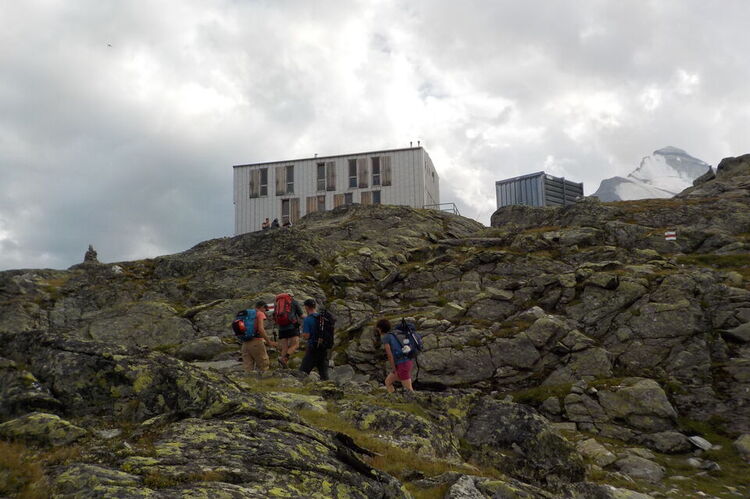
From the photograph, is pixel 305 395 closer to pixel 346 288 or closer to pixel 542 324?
pixel 542 324

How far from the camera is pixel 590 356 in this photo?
73.1 ft

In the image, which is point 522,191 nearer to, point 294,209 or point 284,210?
point 294,209

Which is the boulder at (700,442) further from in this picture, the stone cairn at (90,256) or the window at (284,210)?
the window at (284,210)

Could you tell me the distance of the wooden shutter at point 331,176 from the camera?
68.3m

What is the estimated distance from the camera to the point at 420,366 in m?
23.1

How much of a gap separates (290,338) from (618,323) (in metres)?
16.7

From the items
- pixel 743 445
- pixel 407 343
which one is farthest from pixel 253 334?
pixel 743 445

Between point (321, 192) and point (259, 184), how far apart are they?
932 cm

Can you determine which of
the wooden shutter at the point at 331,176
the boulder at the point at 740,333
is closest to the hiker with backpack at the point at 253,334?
the boulder at the point at 740,333

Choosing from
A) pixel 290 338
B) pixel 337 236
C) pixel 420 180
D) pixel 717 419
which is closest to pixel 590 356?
pixel 717 419

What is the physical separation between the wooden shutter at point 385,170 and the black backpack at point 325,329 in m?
50.9

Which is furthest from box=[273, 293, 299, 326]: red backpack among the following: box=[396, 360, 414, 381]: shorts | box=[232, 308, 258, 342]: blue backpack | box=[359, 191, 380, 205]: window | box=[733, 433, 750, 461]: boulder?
box=[359, 191, 380, 205]: window

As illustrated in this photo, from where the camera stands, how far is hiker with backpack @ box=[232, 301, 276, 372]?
18094mm

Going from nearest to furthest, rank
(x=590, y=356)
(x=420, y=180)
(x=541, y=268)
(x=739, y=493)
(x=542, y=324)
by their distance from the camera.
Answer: (x=739, y=493), (x=590, y=356), (x=542, y=324), (x=541, y=268), (x=420, y=180)
